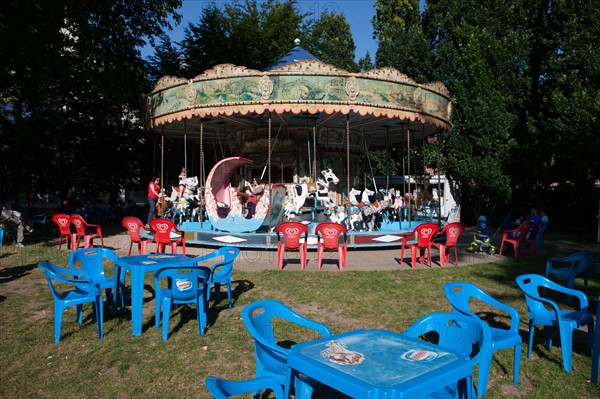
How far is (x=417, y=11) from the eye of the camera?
28.6 meters

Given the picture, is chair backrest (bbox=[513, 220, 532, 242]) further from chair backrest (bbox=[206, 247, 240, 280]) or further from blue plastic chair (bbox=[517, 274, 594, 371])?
chair backrest (bbox=[206, 247, 240, 280])

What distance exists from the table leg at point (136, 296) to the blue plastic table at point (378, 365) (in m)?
2.93

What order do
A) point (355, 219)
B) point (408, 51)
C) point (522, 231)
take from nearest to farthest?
point (522, 231), point (355, 219), point (408, 51)

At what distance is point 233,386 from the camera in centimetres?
240

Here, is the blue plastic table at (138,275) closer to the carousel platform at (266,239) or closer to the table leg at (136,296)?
the table leg at (136,296)

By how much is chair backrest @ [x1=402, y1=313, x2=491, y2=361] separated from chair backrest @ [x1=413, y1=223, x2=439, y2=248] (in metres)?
6.14

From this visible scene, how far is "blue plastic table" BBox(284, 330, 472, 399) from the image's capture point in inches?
83.6

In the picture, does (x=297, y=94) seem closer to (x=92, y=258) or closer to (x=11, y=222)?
(x=92, y=258)

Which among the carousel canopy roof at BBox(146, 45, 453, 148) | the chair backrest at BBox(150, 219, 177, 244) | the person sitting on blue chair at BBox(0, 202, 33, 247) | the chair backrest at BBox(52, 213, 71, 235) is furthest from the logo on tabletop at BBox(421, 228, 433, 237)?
the person sitting on blue chair at BBox(0, 202, 33, 247)

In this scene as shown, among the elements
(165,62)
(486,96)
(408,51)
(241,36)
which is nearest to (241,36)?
(241,36)

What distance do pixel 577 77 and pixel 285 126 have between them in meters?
14.0

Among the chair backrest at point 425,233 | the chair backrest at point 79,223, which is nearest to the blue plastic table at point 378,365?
the chair backrest at point 425,233

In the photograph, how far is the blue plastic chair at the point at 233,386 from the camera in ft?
7.29

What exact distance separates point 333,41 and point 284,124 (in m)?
15.6
